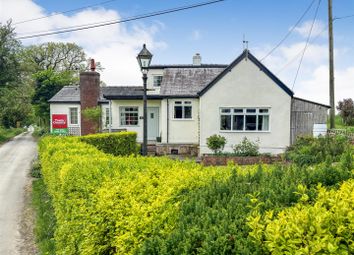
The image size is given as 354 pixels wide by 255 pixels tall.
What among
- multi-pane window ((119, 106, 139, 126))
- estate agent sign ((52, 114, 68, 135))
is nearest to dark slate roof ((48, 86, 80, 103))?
estate agent sign ((52, 114, 68, 135))

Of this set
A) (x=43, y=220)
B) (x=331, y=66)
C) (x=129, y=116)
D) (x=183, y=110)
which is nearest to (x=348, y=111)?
(x=331, y=66)

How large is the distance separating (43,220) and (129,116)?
1631 cm

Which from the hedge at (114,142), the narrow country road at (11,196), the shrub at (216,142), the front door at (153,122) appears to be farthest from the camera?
the front door at (153,122)

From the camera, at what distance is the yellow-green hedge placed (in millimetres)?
3264

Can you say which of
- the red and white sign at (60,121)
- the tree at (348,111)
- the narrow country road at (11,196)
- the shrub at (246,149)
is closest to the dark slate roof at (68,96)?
the red and white sign at (60,121)

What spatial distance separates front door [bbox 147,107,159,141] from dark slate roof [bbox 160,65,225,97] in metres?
2.38

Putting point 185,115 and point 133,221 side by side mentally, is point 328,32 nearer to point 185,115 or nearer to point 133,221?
point 185,115

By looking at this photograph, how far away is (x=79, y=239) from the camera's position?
4.45 m

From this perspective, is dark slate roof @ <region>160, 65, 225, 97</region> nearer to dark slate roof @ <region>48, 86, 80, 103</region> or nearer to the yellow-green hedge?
dark slate roof @ <region>48, 86, 80, 103</region>

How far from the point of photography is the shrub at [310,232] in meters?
1.95

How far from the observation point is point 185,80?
23750 mm

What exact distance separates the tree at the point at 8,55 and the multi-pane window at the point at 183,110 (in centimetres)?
1886

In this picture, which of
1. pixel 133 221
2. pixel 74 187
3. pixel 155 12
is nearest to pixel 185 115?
pixel 155 12

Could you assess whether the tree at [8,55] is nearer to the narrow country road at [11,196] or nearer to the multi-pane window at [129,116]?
the narrow country road at [11,196]
